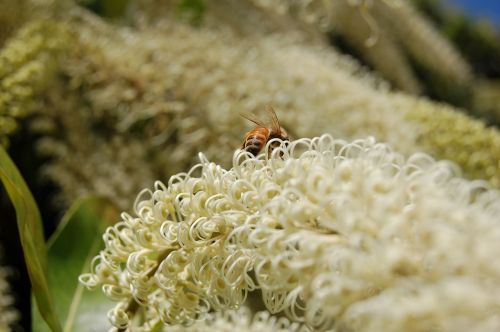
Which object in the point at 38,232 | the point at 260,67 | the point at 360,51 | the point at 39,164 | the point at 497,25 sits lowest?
the point at 39,164

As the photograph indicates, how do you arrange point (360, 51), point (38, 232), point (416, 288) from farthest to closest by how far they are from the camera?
point (360, 51), point (38, 232), point (416, 288)

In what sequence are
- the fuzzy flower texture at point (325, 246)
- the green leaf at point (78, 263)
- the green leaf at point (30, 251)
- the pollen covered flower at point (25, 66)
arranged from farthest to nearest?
1. the pollen covered flower at point (25, 66)
2. the green leaf at point (78, 263)
3. the green leaf at point (30, 251)
4. the fuzzy flower texture at point (325, 246)

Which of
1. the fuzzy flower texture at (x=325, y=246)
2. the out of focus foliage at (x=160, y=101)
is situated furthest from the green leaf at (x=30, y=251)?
the out of focus foliage at (x=160, y=101)

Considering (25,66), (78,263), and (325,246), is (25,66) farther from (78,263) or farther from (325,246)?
(325,246)

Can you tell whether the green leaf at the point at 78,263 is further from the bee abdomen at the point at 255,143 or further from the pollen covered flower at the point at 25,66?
the bee abdomen at the point at 255,143

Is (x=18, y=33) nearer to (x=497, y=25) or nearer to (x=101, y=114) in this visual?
(x=101, y=114)

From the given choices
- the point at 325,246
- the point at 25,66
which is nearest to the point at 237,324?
the point at 325,246

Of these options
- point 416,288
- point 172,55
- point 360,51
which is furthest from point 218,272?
point 360,51
